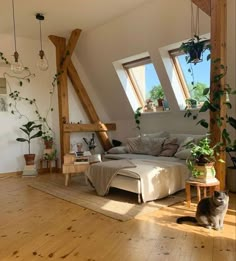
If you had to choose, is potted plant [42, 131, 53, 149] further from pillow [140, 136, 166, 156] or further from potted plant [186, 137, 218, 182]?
potted plant [186, 137, 218, 182]

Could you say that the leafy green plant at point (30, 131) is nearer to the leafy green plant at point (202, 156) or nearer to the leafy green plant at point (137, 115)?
the leafy green plant at point (137, 115)

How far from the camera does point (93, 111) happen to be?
6539 millimetres

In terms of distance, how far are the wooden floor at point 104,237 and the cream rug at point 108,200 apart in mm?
137

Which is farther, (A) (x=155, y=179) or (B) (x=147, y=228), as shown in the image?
(A) (x=155, y=179)

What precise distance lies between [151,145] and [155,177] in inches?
61.6

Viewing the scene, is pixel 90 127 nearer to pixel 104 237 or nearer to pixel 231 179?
pixel 231 179

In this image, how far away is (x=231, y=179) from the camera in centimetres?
407

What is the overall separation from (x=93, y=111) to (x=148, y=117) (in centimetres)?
139

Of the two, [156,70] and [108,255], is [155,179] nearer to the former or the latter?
[108,255]

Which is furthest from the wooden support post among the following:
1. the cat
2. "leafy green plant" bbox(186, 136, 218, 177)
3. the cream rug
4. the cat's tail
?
the cat

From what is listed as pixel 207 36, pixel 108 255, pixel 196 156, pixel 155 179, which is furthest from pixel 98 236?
pixel 207 36

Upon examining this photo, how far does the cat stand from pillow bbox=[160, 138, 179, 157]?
2.06m

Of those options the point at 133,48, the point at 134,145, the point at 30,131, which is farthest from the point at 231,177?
the point at 30,131

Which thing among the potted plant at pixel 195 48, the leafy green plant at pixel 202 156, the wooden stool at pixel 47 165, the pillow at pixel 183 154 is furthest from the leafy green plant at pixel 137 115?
the leafy green plant at pixel 202 156
